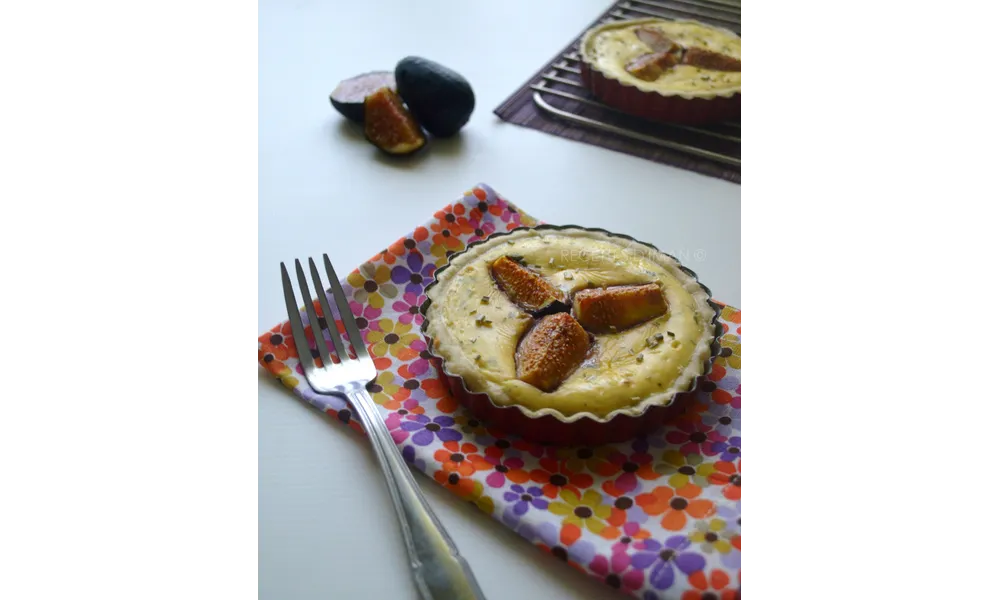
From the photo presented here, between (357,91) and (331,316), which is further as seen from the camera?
(357,91)

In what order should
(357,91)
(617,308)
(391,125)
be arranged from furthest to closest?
(357,91)
(391,125)
(617,308)

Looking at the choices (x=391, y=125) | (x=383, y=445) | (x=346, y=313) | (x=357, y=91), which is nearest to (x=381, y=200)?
(x=391, y=125)

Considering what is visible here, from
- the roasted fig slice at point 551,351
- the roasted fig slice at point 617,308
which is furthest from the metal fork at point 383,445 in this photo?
the roasted fig slice at point 617,308

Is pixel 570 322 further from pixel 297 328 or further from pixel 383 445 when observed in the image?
pixel 297 328

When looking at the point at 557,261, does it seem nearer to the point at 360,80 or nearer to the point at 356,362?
the point at 356,362

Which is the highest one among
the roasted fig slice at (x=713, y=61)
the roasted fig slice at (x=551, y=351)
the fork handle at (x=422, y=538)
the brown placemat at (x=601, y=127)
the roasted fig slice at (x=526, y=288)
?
the roasted fig slice at (x=713, y=61)

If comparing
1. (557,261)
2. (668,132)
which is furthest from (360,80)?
(557,261)

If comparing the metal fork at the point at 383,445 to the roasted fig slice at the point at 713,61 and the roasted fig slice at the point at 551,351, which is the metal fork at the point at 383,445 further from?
the roasted fig slice at the point at 713,61
